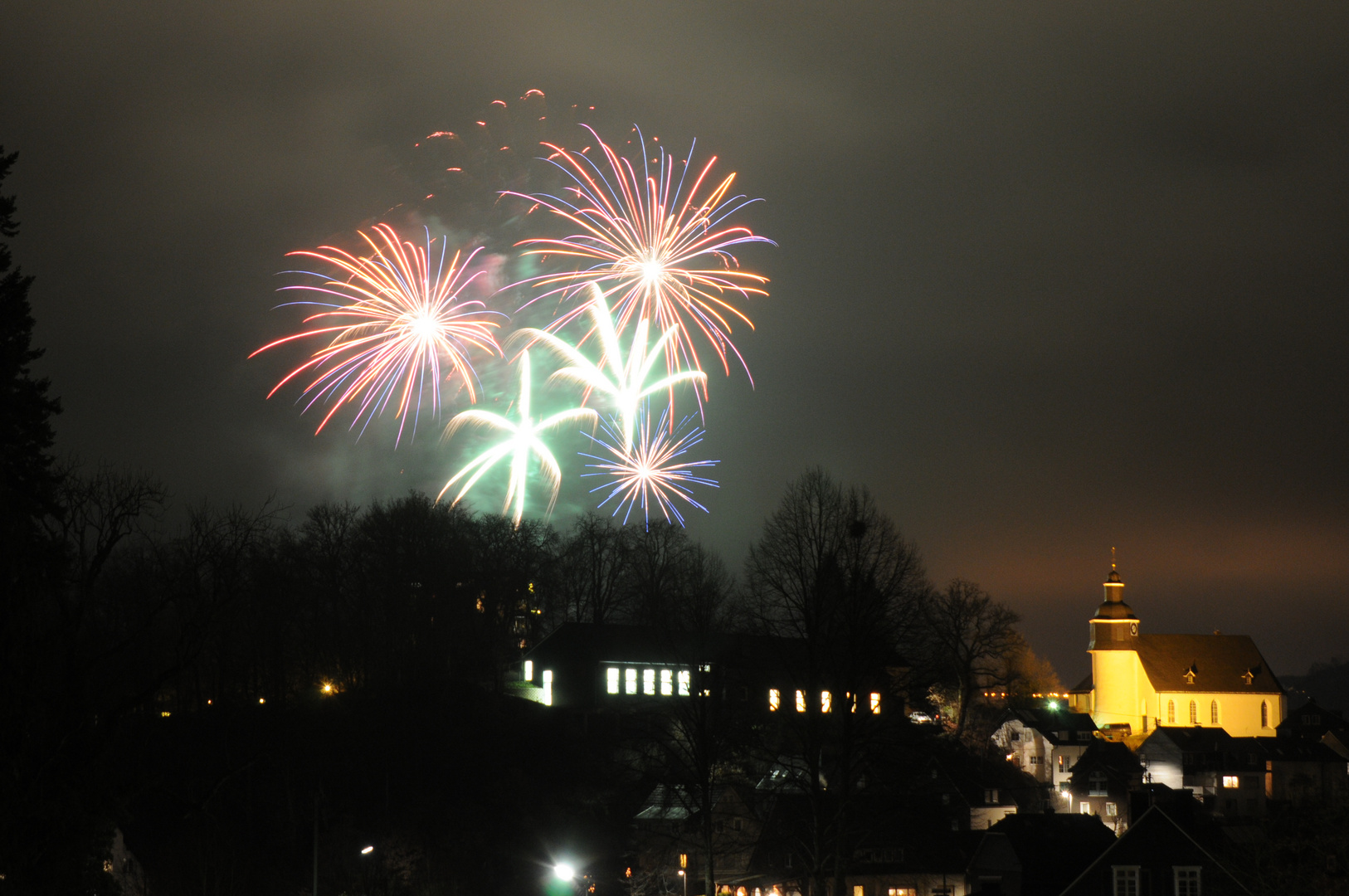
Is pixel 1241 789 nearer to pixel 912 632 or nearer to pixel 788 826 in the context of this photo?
pixel 788 826

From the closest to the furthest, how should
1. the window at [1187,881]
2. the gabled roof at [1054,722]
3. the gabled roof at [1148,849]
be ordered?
the window at [1187,881] < the gabled roof at [1148,849] < the gabled roof at [1054,722]

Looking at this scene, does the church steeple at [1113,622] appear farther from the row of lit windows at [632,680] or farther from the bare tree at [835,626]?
the bare tree at [835,626]

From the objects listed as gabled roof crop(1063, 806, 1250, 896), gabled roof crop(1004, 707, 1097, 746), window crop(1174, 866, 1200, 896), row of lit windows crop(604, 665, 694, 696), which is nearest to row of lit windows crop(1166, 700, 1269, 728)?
gabled roof crop(1004, 707, 1097, 746)

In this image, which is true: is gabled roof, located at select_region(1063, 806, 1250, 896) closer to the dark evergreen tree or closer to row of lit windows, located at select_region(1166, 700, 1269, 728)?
the dark evergreen tree

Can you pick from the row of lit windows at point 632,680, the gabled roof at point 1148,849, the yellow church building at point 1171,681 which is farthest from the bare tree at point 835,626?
the yellow church building at point 1171,681

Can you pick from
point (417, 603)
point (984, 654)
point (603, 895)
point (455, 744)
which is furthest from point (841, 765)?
point (984, 654)
